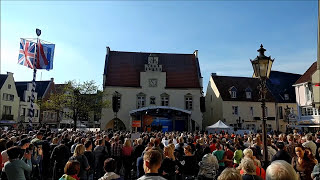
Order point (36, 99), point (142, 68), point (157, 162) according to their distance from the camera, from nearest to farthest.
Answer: point (157, 162)
point (142, 68)
point (36, 99)

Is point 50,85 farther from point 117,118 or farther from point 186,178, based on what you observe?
point 186,178

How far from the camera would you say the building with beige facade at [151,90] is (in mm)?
36250

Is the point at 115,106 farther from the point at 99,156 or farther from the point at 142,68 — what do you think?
the point at 99,156

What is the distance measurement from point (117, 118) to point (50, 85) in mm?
22480

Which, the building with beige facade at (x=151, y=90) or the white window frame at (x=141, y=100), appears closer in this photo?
the building with beige facade at (x=151, y=90)

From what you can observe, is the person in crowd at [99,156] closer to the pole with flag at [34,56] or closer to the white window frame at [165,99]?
the pole with flag at [34,56]

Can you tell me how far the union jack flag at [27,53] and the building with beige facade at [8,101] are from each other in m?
22.7

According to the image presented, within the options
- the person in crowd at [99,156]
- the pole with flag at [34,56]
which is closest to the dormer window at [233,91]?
the pole with flag at [34,56]

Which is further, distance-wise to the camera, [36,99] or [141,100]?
[36,99]

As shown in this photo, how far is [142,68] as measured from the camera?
43.0m

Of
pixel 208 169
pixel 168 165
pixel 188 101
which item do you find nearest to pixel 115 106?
pixel 188 101

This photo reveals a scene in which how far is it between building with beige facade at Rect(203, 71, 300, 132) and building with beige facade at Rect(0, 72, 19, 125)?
3406cm

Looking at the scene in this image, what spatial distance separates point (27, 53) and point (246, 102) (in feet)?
105

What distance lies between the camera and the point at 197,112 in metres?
39.7
